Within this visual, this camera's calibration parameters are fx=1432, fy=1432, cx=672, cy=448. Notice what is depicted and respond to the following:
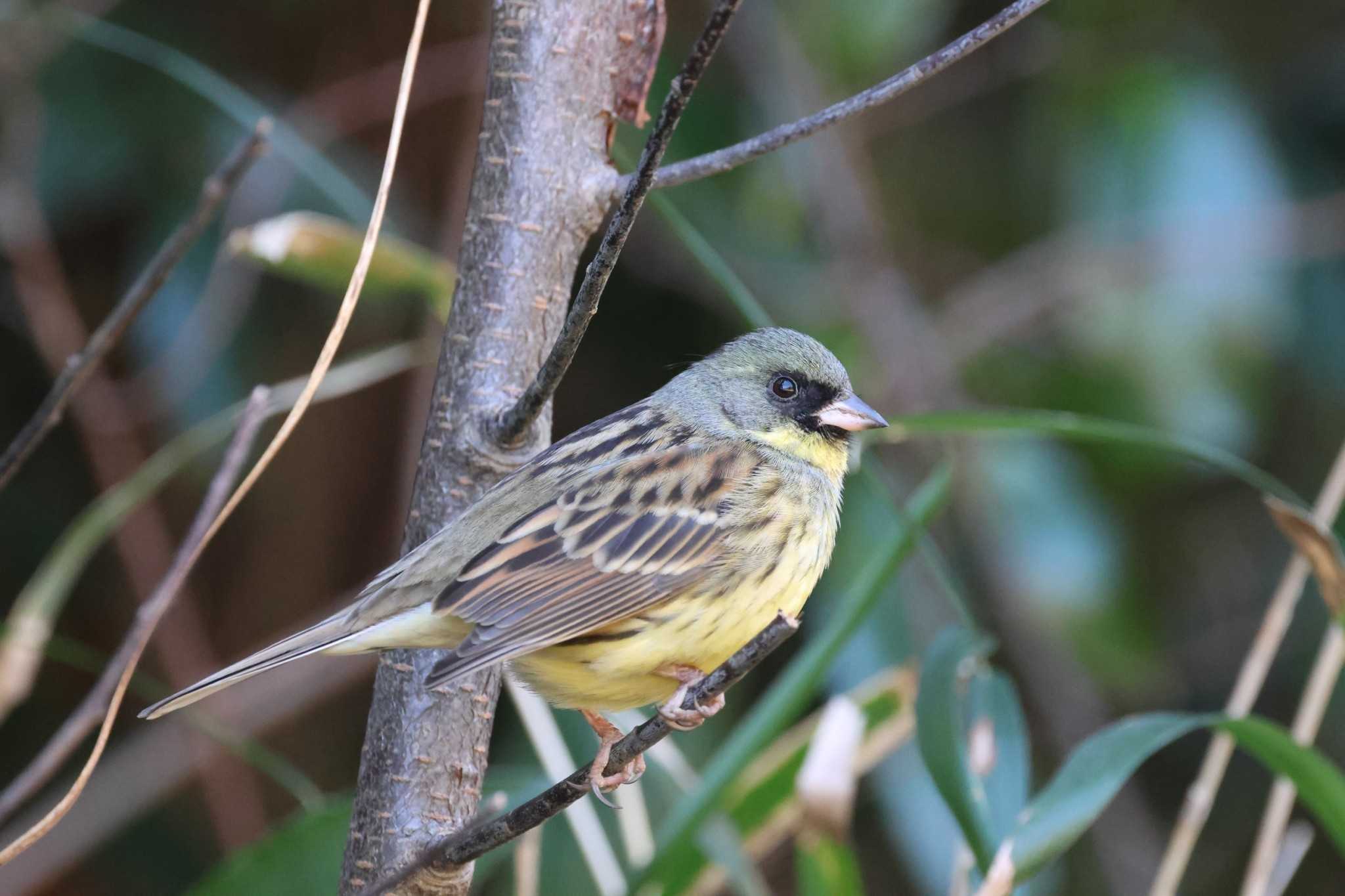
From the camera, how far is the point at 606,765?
67.9 inches

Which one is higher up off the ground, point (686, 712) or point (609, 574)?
point (609, 574)

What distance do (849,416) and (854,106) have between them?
3.25 ft

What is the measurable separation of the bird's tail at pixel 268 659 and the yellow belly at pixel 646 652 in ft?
0.91

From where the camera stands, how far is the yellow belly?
2.10 meters

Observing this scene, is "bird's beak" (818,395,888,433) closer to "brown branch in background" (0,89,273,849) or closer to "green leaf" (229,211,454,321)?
"green leaf" (229,211,454,321)

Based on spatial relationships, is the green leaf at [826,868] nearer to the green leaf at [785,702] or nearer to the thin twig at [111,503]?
the green leaf at [785,702]

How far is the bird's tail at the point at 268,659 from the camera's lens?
1807 millimetres

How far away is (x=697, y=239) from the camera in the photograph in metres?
2.05

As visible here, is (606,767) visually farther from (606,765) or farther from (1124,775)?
(1124,775)

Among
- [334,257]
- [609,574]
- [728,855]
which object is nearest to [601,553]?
[609,574]

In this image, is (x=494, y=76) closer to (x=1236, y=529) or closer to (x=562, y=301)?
(x=562, y=301)

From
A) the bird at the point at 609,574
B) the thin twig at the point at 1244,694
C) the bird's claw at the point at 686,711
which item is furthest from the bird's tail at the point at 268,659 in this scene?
the thin twig at the point at 1244,694

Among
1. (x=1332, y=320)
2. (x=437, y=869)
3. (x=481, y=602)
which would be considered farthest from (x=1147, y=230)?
(x=437, y=869)

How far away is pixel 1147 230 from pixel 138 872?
134 inches
